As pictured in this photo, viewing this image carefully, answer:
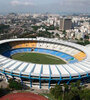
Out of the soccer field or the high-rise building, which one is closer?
the soccer field

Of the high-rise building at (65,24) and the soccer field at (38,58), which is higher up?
the high-rise building at (65,24)

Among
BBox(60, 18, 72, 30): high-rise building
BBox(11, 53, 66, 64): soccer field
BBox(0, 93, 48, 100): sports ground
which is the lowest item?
BBox(0, 93, 48, 100): sports ground

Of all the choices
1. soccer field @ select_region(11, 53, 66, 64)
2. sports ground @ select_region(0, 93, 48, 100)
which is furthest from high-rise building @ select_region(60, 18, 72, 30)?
sports ground @ select_region(0, 93, 48, 100)

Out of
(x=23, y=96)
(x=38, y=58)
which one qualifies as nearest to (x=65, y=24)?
(x=38, y=58)

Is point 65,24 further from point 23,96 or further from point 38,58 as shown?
point 23,96

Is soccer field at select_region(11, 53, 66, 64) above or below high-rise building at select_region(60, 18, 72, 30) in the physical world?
below

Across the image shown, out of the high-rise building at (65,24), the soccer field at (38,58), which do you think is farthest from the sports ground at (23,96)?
the high-rise building at (65,24)

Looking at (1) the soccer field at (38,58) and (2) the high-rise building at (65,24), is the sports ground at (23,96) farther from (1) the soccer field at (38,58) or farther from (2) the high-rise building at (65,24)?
(2) the high-rise building at (65,24)

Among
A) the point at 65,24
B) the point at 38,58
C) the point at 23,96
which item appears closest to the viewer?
the point at 23,96

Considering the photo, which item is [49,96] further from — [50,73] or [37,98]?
[50,73]

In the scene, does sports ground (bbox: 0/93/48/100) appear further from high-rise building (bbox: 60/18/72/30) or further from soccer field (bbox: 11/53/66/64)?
high-rise building (bbox: 60/18/72/30)
